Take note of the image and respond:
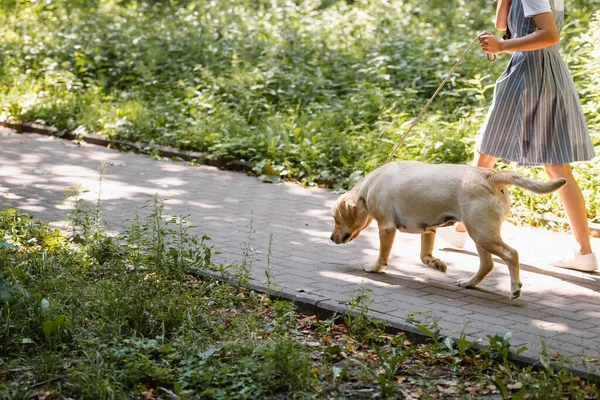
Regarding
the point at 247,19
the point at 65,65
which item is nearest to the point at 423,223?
the point at 65,65

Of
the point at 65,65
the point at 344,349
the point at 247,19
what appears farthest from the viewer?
the point at 247,19

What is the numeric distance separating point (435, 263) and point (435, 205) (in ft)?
2.46

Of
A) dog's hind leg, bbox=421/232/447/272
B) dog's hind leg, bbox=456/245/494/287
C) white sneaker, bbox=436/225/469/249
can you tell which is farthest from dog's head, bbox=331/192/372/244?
white sneaker, bbox=436/225/469/249

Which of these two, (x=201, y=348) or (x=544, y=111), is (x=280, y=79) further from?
(x=201, y=348)

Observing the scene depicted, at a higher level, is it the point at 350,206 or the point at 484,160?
the point at 484,160

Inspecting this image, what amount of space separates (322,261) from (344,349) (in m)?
1.98

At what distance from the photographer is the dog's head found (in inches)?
260

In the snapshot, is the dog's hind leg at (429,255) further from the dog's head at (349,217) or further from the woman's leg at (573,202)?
the woman's leg at (573,202)

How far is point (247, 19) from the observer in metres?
17.2

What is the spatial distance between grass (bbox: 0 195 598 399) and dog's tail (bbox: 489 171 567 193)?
44.5 inches

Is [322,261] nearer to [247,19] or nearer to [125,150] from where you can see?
[125,150]

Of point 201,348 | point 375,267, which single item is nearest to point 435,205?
point 375,267

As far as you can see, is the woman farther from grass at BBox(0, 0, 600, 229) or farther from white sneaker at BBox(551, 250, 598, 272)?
grass at BBox(0, 0, 600, 229)

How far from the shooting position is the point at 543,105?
6.63 meters
